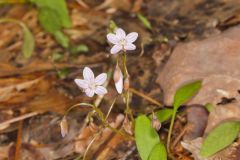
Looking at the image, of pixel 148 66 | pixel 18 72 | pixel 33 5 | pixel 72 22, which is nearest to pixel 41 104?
pixel 18 72

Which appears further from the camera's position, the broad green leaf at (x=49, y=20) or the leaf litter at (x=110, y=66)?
the broad green leaf at (x=49, y=20)

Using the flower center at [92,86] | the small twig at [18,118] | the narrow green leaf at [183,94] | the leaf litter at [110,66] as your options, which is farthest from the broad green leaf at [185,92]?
the small twig at [18,118]

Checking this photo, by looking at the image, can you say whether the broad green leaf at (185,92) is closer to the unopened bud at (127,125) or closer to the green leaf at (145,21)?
the unopened bud at (127,125)

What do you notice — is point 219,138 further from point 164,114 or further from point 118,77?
point 118,77

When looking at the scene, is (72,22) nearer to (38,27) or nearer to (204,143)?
(38,27)

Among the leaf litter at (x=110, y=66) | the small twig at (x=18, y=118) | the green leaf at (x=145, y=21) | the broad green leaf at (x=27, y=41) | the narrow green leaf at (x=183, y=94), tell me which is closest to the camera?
the narrow green leaf at (x=183, y=94)

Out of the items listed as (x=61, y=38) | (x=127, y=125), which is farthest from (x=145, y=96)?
(x=61, y=38)
